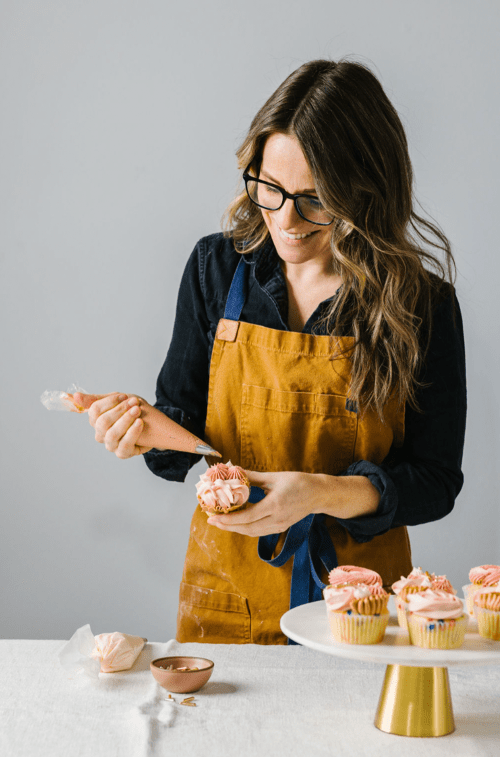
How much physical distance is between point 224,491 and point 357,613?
34cm

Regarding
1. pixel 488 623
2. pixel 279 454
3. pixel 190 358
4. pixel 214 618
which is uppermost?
pixel 190 358

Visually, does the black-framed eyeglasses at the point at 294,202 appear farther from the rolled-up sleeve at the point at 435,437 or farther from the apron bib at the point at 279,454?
the rolled-up sleeve at the point at 435,437

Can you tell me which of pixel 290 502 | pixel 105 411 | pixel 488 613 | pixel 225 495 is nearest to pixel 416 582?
pixel 488 613

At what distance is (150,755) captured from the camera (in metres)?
1.08

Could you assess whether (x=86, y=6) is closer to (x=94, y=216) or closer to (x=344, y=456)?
(x=94, y=216)

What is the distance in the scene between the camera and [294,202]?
149 centimetres

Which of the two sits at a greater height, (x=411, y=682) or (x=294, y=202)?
(x=294, y=202)

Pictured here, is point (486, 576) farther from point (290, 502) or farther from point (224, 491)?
point (224, 491)

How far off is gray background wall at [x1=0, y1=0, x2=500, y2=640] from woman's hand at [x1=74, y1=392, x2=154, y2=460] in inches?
53.6

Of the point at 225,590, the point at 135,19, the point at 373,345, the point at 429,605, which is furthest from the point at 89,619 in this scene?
the point at 135,19

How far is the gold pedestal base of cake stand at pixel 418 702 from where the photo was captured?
114cm

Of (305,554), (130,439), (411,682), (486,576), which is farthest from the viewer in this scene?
(305,554)

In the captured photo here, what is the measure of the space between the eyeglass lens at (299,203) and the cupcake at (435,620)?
763 millimetres

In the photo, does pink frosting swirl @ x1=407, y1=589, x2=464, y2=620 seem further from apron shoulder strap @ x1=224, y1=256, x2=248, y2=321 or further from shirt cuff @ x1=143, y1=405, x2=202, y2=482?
apron shoulder strap @ x1=224, y1=256, x2=248, y2=321
